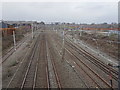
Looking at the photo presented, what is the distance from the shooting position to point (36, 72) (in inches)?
438

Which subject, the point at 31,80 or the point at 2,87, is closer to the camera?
the point at 2,87

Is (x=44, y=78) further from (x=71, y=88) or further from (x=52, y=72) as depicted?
(x=71, y=88)

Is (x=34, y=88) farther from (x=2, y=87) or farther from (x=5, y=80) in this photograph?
(x=5, y=80)

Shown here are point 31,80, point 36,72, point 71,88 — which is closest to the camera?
point 71,88

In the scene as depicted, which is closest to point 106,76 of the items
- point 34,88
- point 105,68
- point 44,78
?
point 105,68

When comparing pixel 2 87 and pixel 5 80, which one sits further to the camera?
pixel 5 80

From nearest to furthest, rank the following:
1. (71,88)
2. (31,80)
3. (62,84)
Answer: (71,88) < (62,84) < (31,80)

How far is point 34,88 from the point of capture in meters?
8.29

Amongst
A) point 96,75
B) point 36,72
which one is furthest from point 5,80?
point 96,75

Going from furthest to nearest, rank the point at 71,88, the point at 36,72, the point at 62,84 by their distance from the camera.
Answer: the point at 36,72, the point at 62,84, the point at 71,88

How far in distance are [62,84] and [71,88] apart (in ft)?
2.29

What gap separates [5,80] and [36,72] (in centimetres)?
211

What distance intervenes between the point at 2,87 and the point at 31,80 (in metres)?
1.64

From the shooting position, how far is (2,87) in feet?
29.0
